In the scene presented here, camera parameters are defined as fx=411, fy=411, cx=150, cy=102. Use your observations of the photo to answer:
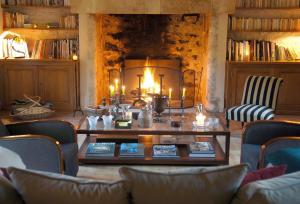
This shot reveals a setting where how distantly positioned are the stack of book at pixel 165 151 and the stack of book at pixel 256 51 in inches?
104

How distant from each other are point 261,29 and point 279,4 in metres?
0.44

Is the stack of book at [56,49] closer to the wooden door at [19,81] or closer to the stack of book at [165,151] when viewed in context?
the wooden door at [19,81]

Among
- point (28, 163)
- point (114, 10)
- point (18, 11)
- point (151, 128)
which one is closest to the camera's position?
point (28, 163)

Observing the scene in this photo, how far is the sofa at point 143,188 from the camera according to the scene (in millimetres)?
1630

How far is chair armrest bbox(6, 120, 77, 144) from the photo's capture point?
343 centimetres

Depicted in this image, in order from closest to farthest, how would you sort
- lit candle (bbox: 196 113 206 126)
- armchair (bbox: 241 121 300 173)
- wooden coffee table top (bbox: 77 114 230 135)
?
armchair (bbox: 241 121 300 173) < wooden coffee table top (bbox: 77 114 230 135) < lit candle (bbox: 196 113 206 126)

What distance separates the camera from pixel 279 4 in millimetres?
6023

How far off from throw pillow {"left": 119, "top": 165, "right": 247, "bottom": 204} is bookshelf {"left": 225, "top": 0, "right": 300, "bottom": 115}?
4461mm

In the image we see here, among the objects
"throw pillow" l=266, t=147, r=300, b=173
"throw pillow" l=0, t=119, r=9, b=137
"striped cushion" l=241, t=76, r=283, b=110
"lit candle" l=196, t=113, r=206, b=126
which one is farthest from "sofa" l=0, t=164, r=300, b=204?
"striped cushion" l=241, t=76, r=283, b=110

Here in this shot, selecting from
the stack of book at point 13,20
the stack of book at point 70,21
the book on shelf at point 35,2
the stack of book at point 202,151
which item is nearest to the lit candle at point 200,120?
the stack of book at point 202,151

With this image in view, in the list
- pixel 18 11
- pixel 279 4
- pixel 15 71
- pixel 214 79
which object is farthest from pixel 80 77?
pixel 279 4

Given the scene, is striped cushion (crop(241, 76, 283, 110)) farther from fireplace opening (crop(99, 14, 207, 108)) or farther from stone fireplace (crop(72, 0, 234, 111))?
fireplace opening (crop(99, 14, 207, 108))

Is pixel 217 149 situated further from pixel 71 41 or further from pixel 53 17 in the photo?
pixel 53 17

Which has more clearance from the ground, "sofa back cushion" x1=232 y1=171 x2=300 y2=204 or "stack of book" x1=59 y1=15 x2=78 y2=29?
"stack of book" x1=59 y1=15 x2=78 y2=29
